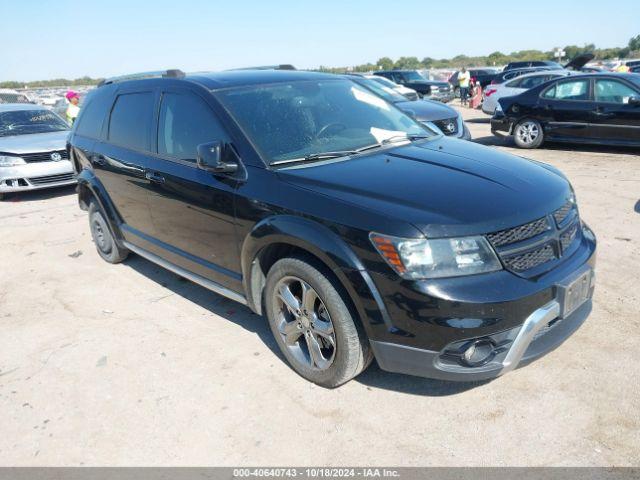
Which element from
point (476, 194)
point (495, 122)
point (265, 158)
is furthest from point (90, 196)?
point (495, 122)

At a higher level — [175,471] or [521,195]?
[521,195]

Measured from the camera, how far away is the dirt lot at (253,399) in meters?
2.64

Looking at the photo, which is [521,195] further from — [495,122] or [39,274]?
[495,122]

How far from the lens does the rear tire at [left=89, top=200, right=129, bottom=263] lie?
5.32 m

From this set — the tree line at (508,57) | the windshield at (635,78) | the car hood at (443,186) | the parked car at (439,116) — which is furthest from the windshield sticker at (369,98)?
the tree line at (508,57)

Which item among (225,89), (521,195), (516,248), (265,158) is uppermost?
(225,89)

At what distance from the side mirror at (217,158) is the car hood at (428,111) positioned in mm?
5390

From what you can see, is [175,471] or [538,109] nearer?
[175,471]

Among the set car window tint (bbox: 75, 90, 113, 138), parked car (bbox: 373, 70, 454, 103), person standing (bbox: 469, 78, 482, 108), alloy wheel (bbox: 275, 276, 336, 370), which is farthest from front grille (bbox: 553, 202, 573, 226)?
person standing (bbox: 469, 78, 482, 108)

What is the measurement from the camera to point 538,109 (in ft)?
33.2

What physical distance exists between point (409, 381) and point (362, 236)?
110cm

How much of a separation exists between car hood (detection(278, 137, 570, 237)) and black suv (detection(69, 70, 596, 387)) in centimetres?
1

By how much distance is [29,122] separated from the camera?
10031mm

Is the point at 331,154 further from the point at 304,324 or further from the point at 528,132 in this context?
the point at 528,132
